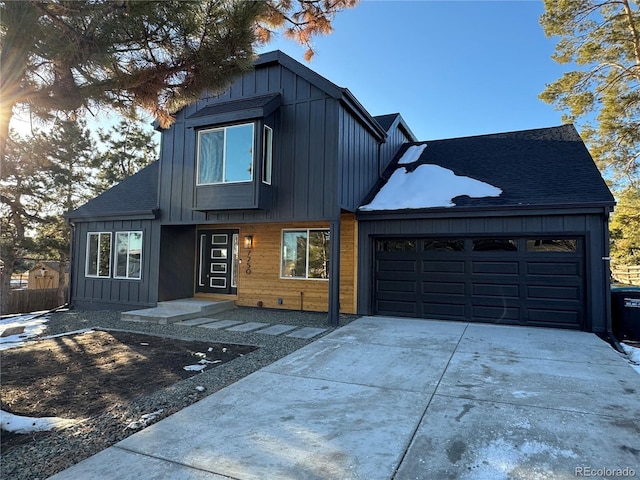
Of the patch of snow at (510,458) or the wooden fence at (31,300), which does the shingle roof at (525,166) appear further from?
the wooden fence at (31,300)

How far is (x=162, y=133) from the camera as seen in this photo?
10070mm

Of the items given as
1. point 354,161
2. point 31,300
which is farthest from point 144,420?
point 31,300

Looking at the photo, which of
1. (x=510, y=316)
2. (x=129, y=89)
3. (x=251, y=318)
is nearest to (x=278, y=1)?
(x=129, y=89)

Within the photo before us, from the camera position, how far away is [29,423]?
3.26 m

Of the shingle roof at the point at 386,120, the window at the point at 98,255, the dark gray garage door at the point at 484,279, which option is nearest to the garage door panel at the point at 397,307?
the dark gray garage door at the point at 484,279

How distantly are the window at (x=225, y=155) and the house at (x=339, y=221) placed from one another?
0.04 m

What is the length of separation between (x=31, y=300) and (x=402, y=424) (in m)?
19.7

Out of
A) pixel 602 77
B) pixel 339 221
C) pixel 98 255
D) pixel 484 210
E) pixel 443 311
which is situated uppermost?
pixel 602 77

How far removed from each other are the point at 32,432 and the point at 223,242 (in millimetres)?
7976

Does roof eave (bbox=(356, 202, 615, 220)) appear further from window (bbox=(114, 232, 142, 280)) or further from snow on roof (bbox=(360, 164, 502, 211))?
window (bbox=(114, 232, 142, 280))

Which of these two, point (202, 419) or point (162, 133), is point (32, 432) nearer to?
point (202, 419)

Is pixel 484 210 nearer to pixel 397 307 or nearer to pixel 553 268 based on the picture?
pixel 553 268

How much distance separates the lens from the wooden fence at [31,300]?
16.5 metres

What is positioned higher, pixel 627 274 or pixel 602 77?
pixel 602 77
